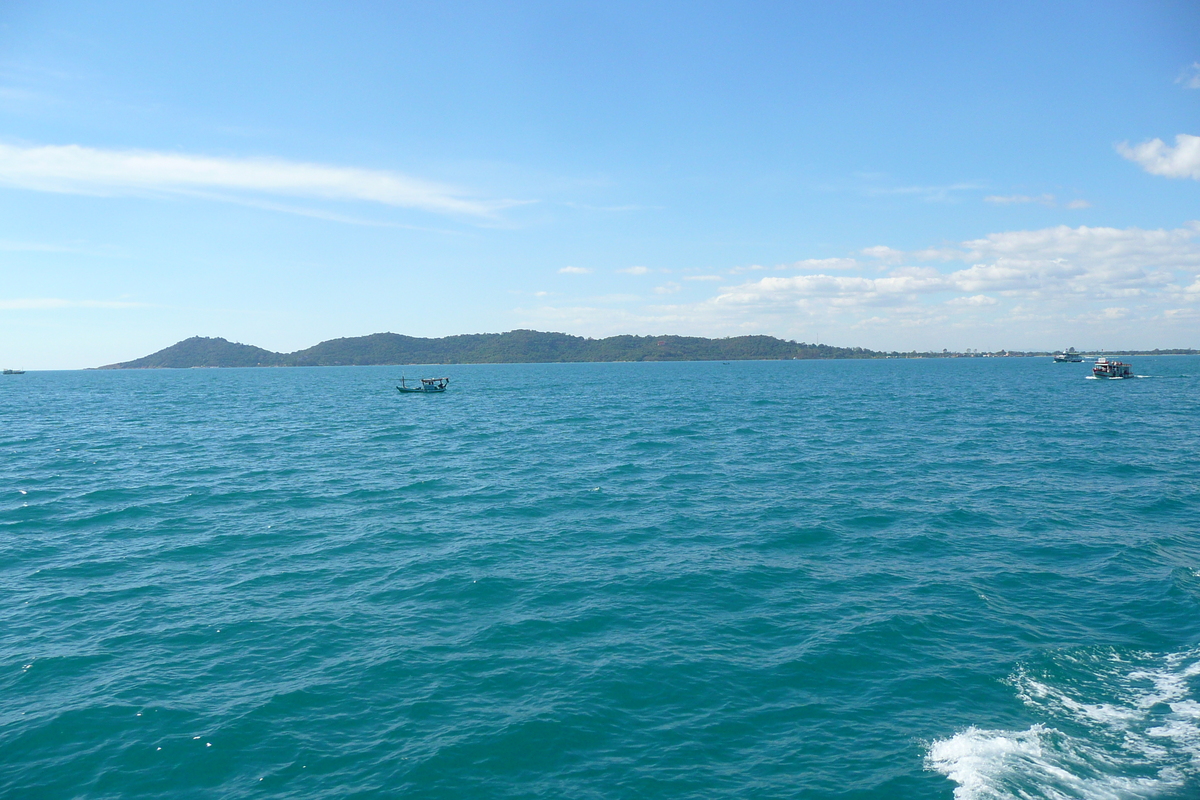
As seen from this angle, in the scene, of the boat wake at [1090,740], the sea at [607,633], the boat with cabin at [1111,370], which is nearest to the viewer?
the boat wake at [1090,740]

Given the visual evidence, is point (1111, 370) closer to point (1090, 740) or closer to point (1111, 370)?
point (1111, 370)

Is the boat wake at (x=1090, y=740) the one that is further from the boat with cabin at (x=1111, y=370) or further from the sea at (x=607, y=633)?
the boat with cabin at (x=1111, y=370)

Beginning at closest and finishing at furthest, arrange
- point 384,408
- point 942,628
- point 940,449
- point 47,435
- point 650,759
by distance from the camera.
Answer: point 650,759, point 942,628, point 940,449, point 47,435, point 384,408

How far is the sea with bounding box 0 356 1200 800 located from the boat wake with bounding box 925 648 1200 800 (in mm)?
100

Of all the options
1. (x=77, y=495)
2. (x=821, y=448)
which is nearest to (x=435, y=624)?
(x=77, y=495)

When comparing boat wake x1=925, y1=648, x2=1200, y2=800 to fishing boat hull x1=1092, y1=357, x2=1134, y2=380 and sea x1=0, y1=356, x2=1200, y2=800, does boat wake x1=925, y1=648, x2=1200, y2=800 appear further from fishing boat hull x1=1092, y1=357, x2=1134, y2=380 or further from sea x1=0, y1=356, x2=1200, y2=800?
fishing boat hull x1=1092, y1=357, x2=1134, y2=380

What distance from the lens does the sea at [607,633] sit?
1680 cm

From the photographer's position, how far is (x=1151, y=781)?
625 inches

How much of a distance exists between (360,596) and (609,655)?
11.8 meters

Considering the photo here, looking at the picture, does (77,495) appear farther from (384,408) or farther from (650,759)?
(384,408)

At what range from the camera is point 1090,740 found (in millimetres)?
17562

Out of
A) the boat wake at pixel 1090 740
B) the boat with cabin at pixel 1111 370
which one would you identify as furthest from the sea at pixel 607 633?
the boat with cabin at pixel 1111 370

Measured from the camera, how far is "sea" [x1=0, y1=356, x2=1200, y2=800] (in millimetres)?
16797

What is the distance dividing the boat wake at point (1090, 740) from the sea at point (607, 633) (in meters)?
0.10
